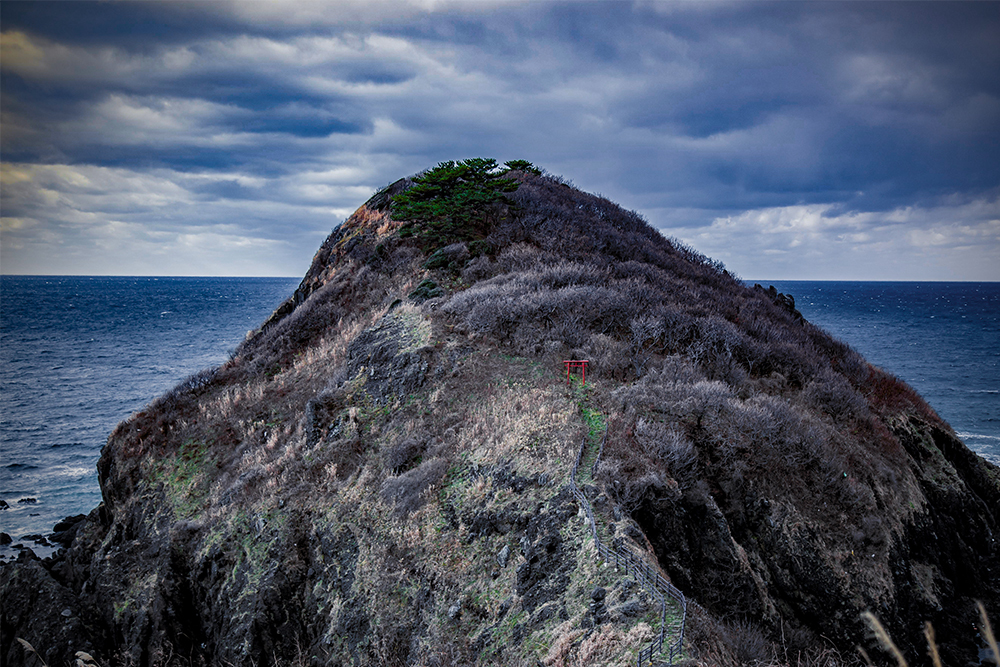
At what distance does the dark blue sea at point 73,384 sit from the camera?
28.6 m

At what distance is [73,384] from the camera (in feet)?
152

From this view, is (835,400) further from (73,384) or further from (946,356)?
(946,356)

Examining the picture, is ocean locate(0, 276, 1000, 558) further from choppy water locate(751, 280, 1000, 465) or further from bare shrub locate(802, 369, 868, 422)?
bare shrub locate(802, 369, 868, 422)

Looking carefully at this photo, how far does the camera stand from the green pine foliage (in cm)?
2630

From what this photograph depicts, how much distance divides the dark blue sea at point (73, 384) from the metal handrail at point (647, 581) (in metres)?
24.7

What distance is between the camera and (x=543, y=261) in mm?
23531

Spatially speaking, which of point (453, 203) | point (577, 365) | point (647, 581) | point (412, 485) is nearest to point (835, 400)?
point (577, 365)

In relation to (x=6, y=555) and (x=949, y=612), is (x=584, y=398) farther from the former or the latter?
(x=6, y=555)

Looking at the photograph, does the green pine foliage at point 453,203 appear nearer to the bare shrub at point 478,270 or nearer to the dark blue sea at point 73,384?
the bare shrub at point 478,270

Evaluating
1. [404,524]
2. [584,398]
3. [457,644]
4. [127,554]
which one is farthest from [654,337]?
[127,554]

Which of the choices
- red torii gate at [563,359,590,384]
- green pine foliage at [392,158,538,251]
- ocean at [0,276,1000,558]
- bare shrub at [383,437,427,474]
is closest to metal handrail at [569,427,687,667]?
red torii gate at [563,359,590,384]

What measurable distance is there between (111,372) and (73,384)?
480 centimetres

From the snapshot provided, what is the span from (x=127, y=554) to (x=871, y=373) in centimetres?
2663

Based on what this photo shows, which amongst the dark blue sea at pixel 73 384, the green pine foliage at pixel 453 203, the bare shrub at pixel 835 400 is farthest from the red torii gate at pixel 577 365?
the dark blue sea at pixel 73 384
